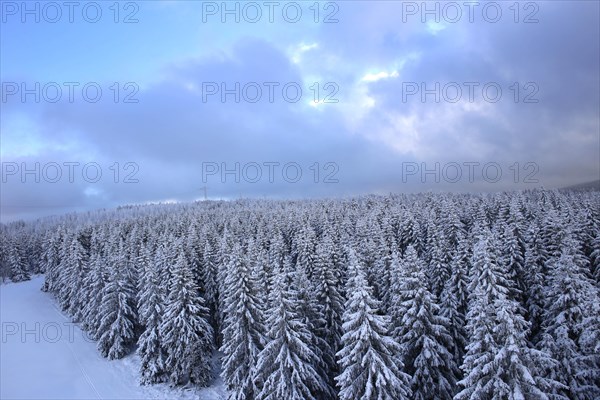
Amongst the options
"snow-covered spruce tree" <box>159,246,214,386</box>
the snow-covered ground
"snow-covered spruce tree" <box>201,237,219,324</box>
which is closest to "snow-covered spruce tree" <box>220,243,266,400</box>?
"snow-covered spruce tree" <box>159,246,214,386</box>

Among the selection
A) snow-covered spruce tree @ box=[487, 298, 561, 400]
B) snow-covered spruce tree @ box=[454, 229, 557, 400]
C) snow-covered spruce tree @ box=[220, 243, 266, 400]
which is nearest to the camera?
snow-covered spruce tree @ box=[487, 298, 561, 400]

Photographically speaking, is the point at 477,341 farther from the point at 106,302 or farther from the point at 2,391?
the point at 2,391

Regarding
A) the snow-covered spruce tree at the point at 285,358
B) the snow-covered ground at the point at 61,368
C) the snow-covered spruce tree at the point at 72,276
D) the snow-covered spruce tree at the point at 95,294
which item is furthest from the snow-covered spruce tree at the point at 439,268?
the snow-covered spruce tree at the point at 72,276

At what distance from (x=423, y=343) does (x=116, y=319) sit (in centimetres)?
3643

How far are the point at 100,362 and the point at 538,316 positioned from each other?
1846 inches

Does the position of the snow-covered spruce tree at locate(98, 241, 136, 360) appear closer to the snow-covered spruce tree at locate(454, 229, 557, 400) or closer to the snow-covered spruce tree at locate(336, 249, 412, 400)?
the snow-covered spruce tree at locate(336, 249, 412, 400)

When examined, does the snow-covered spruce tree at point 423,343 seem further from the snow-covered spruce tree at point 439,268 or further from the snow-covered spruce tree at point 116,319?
the snow-covered spruce tree at point 116,319

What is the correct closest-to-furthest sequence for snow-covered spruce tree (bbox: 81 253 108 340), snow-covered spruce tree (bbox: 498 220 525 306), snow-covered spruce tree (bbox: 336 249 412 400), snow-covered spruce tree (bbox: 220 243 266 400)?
snow-covered spruce tree (bbox: 336 249 412 400) → snow-covered spruce tree (bbox: 220 243 266 400) → snow-covered spruce tree (bbox: 498 220 525 306) → snow-covered spruce tree (bbox: 81 253 108 340)

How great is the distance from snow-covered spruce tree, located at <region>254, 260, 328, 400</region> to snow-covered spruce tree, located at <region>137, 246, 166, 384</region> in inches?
654

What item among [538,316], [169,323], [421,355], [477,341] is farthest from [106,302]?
[538,316]

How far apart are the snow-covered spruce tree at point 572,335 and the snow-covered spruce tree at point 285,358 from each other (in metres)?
14.2

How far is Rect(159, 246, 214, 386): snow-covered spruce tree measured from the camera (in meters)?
33.3

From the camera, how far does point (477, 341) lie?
16.5 meters

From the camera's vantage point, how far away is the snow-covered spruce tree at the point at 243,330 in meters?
27.3
